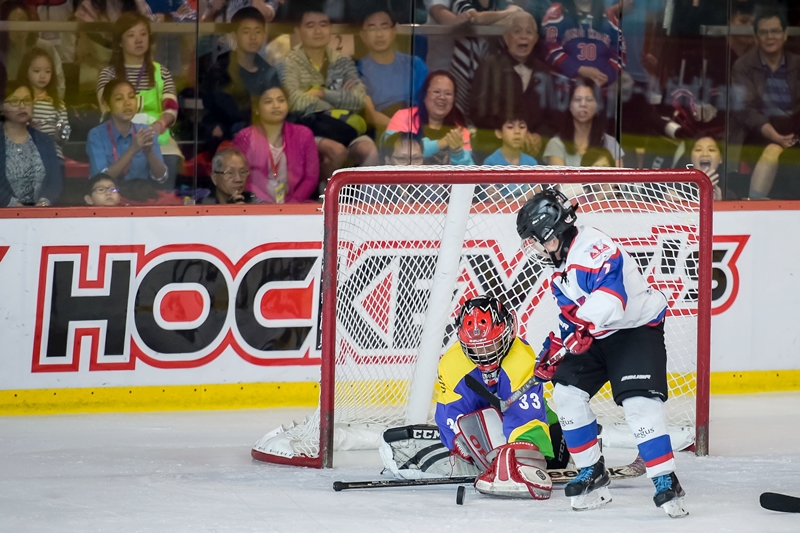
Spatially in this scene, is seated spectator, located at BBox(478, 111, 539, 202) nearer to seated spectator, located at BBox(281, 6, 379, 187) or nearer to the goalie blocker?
seated spectator, located at BBox(281, 6, 379, 187)

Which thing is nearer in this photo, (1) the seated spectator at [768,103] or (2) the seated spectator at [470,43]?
(2) the seated spectator at [470,43]

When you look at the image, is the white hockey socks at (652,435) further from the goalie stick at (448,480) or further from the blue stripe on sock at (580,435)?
the goalie stick at (448,480)

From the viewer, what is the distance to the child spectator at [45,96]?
4.87 m

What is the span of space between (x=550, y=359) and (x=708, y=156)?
272 centimetres

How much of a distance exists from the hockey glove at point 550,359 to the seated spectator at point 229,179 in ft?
7.24

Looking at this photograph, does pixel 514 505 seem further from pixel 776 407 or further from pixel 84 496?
pixel 776 407

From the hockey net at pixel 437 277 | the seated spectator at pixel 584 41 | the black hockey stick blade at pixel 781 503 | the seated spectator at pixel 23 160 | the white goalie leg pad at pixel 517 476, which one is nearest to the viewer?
the black hockey stick blade at pixel 781 503

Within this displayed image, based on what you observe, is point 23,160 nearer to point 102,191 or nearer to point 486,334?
point 102,191

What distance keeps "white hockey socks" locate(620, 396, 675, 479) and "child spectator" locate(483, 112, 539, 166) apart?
2.43 m

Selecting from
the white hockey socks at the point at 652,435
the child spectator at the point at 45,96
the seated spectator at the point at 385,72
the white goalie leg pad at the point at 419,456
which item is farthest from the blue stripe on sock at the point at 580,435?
the child spectator at the point at 45,96

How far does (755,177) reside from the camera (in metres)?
5.56

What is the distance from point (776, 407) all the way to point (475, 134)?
1901mm

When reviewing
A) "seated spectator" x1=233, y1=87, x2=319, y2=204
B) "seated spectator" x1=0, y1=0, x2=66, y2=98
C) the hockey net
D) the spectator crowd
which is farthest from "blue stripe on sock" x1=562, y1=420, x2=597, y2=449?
"seated spectator" x1=0, y1=0, x2=66, y2=98

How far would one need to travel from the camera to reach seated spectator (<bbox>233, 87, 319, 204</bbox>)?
16.8ft
